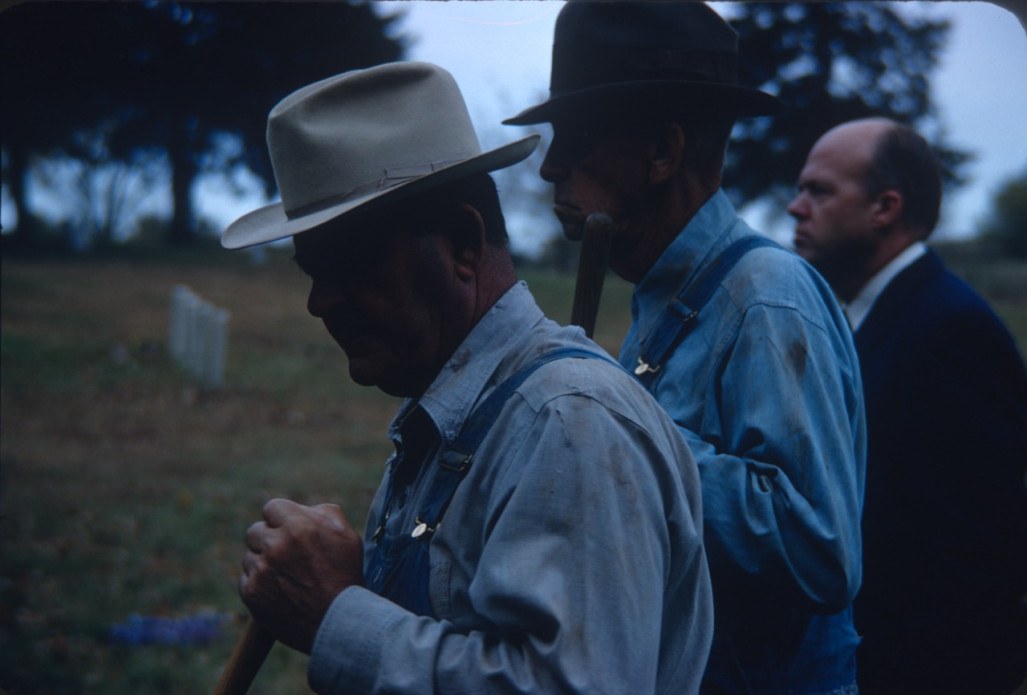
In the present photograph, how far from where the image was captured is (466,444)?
4.99 ft

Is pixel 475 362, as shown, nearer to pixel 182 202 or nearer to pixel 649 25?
pixel 649 25

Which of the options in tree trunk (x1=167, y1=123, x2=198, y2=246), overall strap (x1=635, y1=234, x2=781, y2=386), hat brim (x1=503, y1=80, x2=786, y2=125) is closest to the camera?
overall strap (x1=635, y1=234, x2=781, y2=386)

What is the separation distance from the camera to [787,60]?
16094 millimetres

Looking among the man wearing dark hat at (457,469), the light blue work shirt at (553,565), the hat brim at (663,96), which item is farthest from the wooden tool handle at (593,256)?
the light blue work shirt at (553,565)

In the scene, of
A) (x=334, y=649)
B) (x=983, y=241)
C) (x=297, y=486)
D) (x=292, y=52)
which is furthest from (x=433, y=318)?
(x=983, y=241)

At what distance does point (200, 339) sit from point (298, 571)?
13.7 m

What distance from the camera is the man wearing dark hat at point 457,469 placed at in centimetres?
131

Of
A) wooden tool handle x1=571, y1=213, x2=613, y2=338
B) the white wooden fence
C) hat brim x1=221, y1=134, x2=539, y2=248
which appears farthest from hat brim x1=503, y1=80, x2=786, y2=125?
the white wooden fence

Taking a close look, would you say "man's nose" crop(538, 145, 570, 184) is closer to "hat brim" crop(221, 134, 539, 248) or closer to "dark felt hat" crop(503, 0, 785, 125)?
"dark felt hat" crop(503, 0, 785, 125)

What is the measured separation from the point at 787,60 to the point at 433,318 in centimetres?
1588

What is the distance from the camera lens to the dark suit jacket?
8.98 feet

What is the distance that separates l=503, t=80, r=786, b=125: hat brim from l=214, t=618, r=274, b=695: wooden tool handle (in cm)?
139

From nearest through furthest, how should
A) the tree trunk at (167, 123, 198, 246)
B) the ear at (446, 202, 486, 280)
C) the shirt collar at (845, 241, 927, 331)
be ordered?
the ear at (446, 202, 486, 280) < the shirt collar at (845, 241, 927, 331) < the tree trunk at (167, 123, 198, 246)

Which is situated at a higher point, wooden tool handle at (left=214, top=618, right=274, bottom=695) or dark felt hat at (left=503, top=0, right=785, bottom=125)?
dark felt hat at (left=503, top=0, right=785, bottom=125)
